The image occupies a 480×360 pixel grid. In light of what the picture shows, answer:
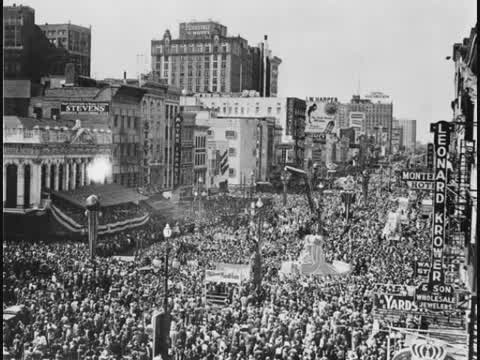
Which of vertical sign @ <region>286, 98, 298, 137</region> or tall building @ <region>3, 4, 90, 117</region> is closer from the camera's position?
tall building @ <region>3, 4, 90, 117</region>

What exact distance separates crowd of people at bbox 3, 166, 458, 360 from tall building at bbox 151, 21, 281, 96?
54.2 meters

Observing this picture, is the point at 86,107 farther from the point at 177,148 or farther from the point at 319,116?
the point at 319,116

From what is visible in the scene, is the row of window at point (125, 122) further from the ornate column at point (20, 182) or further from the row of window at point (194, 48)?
the row of window at point (194, 48)

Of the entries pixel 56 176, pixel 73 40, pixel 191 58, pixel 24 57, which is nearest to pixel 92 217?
pixel 56 176

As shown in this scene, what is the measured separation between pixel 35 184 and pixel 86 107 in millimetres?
11367

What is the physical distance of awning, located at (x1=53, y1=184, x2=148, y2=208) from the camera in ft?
144

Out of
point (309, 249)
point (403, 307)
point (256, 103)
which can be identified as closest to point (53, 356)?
point (403, 307)

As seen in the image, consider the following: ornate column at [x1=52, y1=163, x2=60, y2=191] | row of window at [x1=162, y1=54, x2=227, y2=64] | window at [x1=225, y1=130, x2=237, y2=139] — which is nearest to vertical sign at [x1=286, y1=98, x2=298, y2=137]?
row of window at [x1=162, y1=54, x2=227, y2=64]

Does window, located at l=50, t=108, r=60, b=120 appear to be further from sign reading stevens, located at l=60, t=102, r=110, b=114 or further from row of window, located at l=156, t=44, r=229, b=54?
row of window, located at l=156, t=44, r=229, b=54

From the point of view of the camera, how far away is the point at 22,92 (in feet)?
183

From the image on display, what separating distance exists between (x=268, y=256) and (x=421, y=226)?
14.7 m

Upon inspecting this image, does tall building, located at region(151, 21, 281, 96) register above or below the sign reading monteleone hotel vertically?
above

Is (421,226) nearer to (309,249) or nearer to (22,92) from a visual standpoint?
(309,249)

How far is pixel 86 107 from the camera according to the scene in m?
53.0
